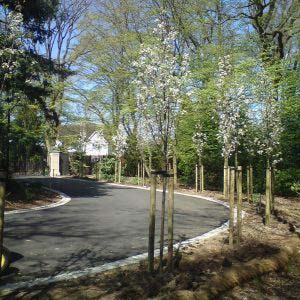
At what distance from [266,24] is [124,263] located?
19.7 m

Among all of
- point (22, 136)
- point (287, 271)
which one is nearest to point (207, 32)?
point (22, 136)

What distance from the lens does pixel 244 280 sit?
5.43 meters

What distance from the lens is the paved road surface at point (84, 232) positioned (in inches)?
257

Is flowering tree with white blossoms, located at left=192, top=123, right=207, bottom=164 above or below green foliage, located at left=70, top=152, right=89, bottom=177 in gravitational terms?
above

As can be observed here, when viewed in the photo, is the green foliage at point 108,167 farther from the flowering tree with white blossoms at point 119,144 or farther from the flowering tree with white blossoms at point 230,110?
the flowering tree with white blossoms at point 230,110

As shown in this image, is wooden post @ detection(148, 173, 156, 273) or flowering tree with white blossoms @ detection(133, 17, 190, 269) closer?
wooden post @ detection(148, 173, 156, 273)

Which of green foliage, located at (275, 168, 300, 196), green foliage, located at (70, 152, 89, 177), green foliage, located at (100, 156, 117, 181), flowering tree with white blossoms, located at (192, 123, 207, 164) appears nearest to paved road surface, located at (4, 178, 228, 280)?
green foliage, located at (275, 168, 300, 196)

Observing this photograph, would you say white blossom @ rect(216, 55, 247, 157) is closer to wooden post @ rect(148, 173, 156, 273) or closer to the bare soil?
the bare soil

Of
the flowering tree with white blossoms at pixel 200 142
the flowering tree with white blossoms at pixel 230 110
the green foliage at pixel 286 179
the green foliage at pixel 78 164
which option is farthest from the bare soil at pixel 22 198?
the green foliage at pixel 78 164

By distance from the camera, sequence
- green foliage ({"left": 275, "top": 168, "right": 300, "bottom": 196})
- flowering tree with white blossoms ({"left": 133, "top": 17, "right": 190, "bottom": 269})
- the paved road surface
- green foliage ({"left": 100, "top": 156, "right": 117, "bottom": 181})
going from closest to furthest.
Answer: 1. the paved road surface
2. flowering tree with white blossoms ({"left": 133, "top": 17, "right": 190, "bottom": 269})
3. green foliage ({"left": 275, "top": 168, "right": 300, "bottom": 196})
4. green foliage ({"left": 100, "top": 156, "right": 117, "bottom": 181})

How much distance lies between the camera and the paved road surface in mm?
6520

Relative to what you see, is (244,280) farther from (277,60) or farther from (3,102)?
(277,60)

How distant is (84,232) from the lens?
895 centimetres

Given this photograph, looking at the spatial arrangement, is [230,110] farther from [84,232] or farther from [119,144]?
[119,144]
